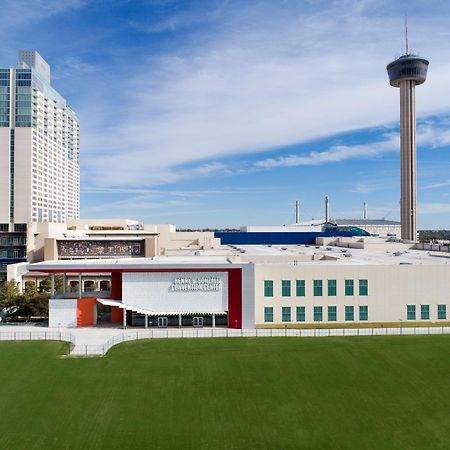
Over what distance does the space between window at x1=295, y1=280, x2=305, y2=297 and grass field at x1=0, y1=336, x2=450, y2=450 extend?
8.13 m

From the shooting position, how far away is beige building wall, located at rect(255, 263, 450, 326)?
179 feet

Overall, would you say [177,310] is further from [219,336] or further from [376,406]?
[376,406]

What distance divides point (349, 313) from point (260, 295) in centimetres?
1114

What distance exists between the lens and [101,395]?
33.9 m

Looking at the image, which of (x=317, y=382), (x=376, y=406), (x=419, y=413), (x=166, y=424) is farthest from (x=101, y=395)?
(x=419, y=413)

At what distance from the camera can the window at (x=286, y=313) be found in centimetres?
5441

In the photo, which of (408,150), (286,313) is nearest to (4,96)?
(408,150)

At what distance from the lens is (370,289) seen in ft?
181

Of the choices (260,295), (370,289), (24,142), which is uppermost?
(24,142)

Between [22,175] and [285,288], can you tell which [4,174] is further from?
[285,288]

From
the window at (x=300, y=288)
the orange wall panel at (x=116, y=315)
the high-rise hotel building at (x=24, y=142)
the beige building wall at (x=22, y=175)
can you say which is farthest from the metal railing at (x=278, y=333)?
the beige building wall at (x=22, y=175)

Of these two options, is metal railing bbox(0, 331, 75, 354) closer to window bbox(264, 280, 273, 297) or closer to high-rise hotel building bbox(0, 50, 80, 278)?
window bbox(264, 280, 273, 297)

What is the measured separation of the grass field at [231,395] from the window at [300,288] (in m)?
8.13

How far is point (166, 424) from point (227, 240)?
12377 cm
